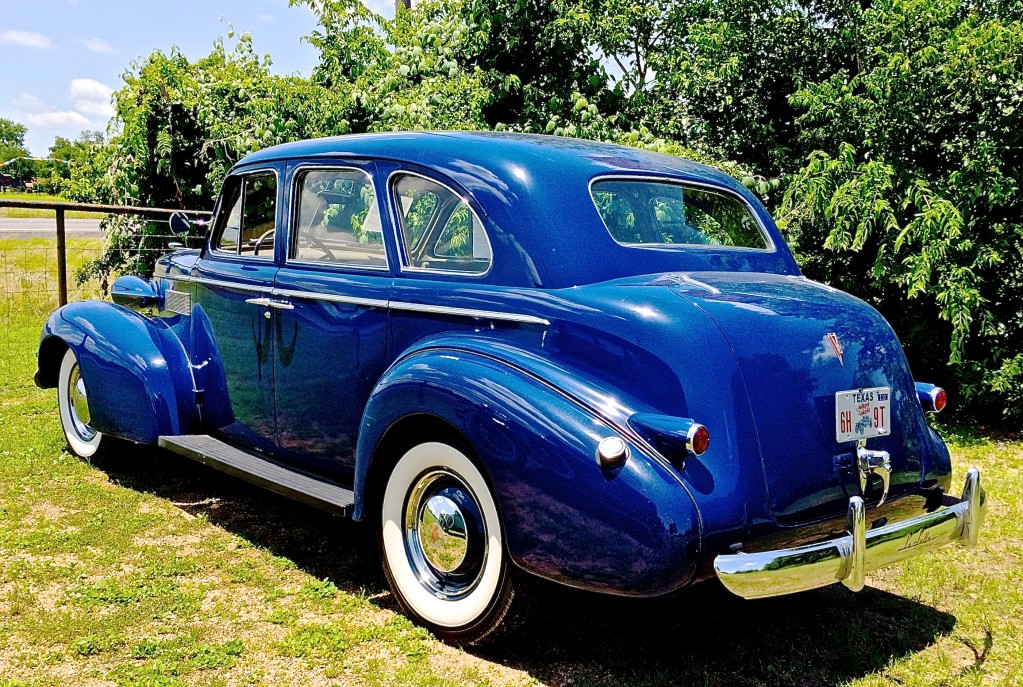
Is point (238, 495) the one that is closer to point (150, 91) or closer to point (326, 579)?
point (326, 579)

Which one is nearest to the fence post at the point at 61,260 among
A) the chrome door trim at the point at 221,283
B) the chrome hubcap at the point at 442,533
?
the chrome door trim at the point at 221,283

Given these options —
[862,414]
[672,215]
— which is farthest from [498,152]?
[862,414]

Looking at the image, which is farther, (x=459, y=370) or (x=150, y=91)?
(x=150, y=91)

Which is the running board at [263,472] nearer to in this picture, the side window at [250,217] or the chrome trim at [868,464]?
the side window at [250,217]

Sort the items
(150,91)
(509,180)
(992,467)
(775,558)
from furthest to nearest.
→ (150,91) → (992,467) → (509,180) → (775,558)

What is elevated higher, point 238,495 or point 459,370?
point 459,370

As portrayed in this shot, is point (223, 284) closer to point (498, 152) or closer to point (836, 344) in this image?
point (498, 152)

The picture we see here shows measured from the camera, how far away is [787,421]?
3.01 meters

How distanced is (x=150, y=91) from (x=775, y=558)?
932 cm

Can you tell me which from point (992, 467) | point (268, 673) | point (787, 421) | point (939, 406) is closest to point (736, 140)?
point (992, 467)

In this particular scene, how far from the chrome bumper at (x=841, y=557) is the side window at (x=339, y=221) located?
1915 millimetres

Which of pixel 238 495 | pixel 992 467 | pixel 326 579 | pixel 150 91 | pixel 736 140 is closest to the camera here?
pixel 326 579

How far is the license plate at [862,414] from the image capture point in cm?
315

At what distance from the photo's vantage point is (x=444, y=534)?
11.0 feet
